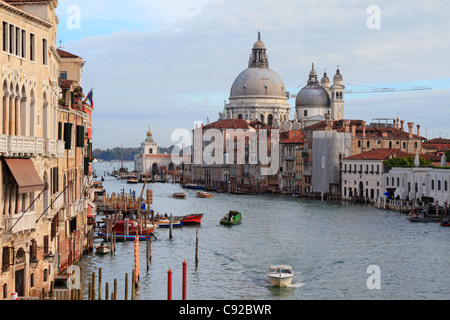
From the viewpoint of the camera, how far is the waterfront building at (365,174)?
162 ft

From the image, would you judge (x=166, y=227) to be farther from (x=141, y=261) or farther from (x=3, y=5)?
(x=3, y=5)

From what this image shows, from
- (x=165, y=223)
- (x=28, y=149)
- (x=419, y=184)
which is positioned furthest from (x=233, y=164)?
(x=28, y=149)

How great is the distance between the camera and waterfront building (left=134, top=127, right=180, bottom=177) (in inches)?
4904

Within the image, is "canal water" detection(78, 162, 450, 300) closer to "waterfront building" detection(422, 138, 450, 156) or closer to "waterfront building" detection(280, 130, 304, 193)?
"waterfront building" detection(422, 138, 450, 156)

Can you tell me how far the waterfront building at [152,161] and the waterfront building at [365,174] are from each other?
69.5 meters

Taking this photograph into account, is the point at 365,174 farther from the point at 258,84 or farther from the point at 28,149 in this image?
the point at 258,84

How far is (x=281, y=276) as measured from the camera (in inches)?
A: 744

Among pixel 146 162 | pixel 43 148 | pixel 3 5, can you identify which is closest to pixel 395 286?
pixel 43 148

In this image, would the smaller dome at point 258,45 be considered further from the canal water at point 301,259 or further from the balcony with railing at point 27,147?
the balcony with railing at point 27,147

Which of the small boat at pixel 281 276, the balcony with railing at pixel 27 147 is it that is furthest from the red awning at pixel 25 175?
the small boat at pixel 281 276

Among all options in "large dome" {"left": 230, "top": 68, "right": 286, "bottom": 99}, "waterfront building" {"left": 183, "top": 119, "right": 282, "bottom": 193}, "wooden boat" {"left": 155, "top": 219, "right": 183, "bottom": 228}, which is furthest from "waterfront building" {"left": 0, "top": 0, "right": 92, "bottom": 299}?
"large dome" {"left": 230, "top": 68, "right": 286, "bottom": 99}

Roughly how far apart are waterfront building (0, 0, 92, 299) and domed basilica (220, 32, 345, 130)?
75.9 meters

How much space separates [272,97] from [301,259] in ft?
249

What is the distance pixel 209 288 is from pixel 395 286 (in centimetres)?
445
